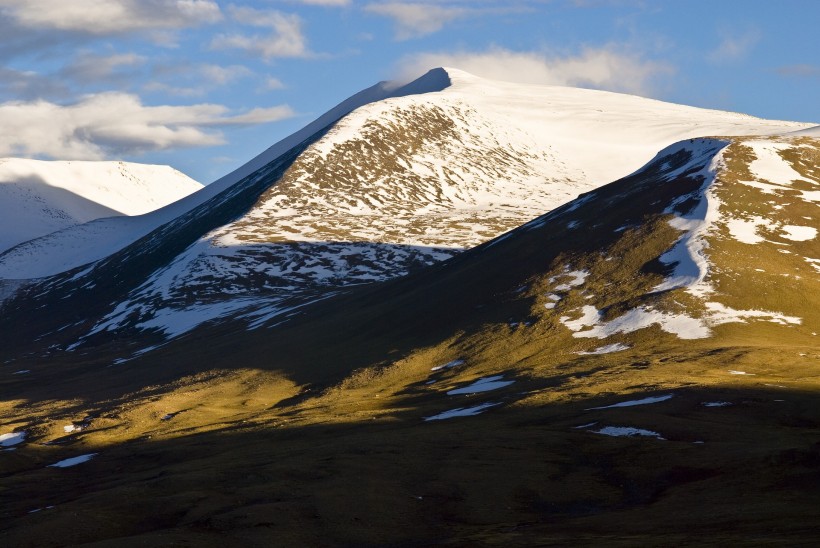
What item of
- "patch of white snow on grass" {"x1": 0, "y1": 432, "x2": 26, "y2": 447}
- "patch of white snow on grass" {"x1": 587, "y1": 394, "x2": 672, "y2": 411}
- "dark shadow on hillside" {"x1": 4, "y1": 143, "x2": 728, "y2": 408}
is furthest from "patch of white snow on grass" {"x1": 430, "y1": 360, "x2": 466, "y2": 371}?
"patch of white snow on grass" {"x1": 0, "y1": 432, "x2": 26, "y2": 447}

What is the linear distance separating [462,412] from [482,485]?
99.1 ft

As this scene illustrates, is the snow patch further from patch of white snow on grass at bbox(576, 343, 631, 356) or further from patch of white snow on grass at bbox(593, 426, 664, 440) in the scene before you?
patch of white snow on grass at bbox(593, 426, 664, 440)

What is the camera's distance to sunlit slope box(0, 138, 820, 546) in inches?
2371

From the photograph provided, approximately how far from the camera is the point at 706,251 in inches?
5655

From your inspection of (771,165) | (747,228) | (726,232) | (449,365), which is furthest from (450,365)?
(771,165)

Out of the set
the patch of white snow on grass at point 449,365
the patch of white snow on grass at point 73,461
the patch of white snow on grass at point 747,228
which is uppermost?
the patch of white snow on grass at point 747,228

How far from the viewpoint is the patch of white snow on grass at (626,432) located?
250 ft

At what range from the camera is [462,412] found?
97.1 meters

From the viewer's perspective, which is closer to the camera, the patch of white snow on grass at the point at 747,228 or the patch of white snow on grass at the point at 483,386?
the patch of white snow on grass at the point at 483,386

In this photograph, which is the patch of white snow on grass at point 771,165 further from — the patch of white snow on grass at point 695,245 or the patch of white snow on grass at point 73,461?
the patch of white snow on grass at point 73,461

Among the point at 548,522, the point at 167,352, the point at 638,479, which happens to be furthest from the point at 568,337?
the point at 167,352

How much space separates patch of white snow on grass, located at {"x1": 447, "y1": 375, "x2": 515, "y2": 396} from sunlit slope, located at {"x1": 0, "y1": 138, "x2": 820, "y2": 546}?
86cm

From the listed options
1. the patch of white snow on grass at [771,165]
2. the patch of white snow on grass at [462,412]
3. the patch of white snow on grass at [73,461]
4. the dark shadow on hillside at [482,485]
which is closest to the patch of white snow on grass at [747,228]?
the patch of white snow on grass at [771,165]

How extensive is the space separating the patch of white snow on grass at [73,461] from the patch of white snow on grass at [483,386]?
116 ft
